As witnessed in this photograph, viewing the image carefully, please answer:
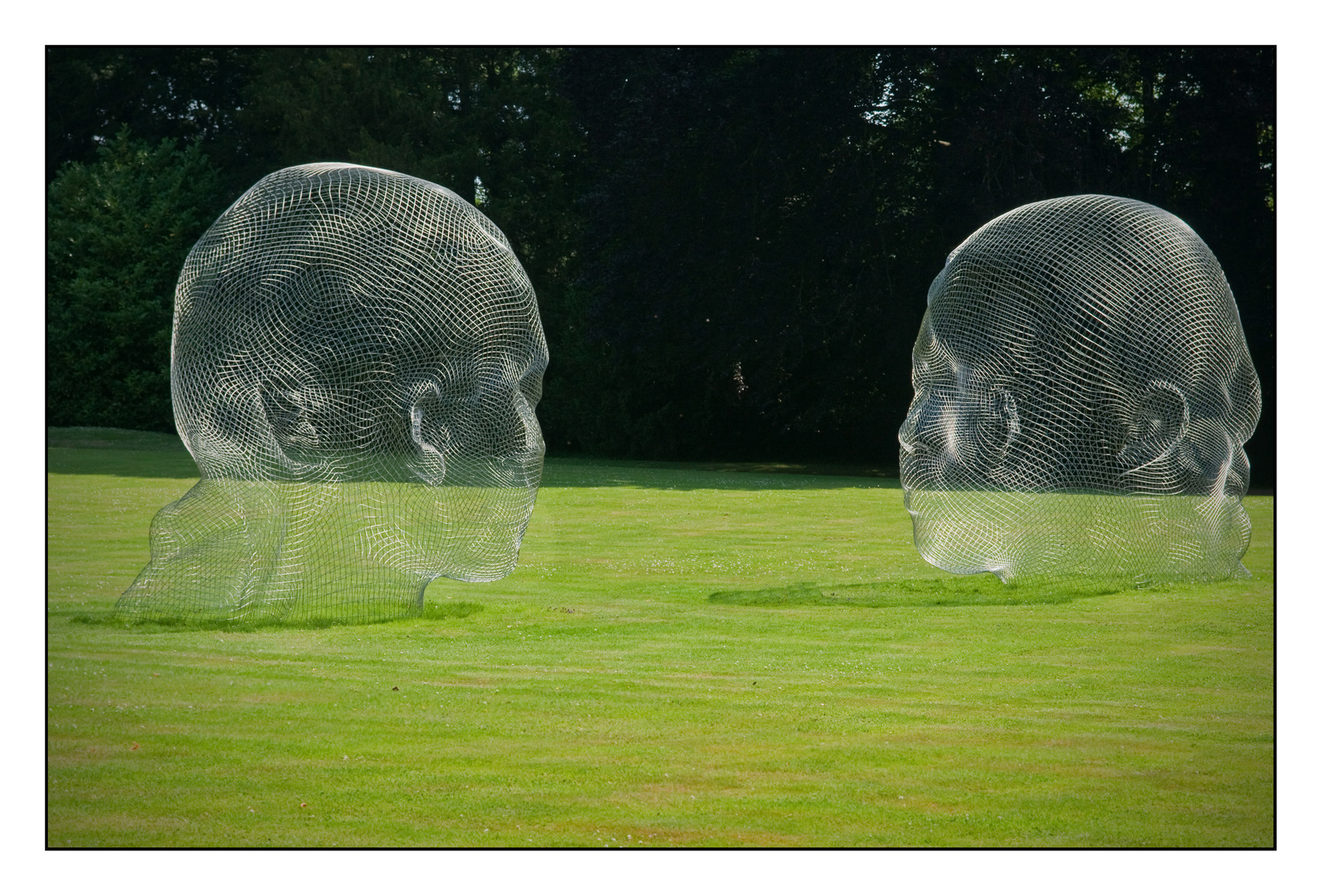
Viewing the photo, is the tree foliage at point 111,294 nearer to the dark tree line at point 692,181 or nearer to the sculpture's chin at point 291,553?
the dark tree line at point 692,181

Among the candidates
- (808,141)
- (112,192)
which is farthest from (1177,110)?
(112,192)

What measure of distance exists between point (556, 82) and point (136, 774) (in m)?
32.8

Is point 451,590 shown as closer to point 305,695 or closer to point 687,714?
point 305,695

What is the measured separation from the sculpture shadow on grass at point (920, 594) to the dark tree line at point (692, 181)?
581 inches

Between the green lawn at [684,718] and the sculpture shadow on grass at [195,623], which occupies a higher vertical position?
the green lawn at [684,718]

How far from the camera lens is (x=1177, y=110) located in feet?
86.7

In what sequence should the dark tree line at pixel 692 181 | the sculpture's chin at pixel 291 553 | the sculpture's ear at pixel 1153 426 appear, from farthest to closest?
the dark tree line at pixel 692 181 → the sculpture's ear at pixel 1153 426 → the sculpture's chin at pixel 291 553

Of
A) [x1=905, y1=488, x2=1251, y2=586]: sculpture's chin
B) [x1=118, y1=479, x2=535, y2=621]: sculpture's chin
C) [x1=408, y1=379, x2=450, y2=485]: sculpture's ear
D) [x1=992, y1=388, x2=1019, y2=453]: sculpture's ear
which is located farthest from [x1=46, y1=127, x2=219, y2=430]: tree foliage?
[x1=905, y1=488, x2=1251, y2=586]: sculpture's chin

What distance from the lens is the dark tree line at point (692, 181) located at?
2816cm

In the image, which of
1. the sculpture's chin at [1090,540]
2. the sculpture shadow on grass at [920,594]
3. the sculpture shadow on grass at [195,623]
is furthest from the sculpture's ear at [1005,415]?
the sculpture shadow on grass at [195,623]

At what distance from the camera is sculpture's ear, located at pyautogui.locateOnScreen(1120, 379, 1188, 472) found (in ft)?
38.9

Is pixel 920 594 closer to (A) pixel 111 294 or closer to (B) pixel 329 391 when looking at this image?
(B) pixel 329 391

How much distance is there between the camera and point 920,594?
12016 mm

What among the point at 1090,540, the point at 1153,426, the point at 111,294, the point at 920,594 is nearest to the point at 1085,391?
the point at 1153,426
